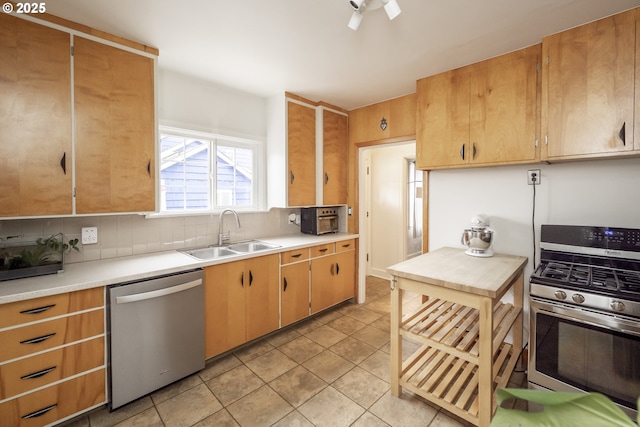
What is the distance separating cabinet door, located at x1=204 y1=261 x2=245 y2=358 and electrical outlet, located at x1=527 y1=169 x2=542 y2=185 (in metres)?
2.48

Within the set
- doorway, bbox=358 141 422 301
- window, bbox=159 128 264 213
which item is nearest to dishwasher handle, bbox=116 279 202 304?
window, bbox=159 128 264 213

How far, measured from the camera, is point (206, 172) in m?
2.81

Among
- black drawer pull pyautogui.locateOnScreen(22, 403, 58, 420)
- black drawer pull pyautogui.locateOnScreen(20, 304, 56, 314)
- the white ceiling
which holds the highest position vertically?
the white ceiling

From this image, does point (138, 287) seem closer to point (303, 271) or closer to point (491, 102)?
point (303, 271)

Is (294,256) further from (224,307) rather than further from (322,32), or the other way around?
(322,32)

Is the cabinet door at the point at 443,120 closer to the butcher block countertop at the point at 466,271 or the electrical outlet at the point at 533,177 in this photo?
the electrical outlet at the point at 533,177

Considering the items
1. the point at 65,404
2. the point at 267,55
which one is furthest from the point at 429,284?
the point at 65,404

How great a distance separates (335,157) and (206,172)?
1.53m

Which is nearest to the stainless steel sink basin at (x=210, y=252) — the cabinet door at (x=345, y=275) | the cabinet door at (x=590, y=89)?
the cabinet door at (x=345, y=275)

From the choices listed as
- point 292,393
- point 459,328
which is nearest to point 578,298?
point 459,328

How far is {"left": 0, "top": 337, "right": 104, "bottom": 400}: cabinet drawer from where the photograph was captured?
56.3 inches

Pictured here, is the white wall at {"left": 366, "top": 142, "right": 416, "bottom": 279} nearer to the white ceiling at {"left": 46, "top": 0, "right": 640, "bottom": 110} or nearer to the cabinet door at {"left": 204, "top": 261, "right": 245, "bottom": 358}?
the white ceiling at {"left": 46, "top": 0, "right": 640, "bottom": 110}

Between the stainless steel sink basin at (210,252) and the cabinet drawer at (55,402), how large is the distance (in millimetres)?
1007

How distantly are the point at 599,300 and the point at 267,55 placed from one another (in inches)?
102
